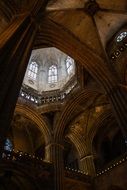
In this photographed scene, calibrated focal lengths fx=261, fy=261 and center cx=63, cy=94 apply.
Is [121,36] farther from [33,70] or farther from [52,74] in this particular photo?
[33,70]

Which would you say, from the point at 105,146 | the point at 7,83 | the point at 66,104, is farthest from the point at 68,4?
the point at 105,146

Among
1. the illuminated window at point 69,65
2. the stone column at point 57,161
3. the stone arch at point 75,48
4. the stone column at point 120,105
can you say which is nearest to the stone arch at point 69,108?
the stone column at point 57,161

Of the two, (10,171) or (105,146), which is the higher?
(105,146)

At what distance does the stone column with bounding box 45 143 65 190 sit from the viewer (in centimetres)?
1415

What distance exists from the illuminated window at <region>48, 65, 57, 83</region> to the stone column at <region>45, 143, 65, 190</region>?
6045mm

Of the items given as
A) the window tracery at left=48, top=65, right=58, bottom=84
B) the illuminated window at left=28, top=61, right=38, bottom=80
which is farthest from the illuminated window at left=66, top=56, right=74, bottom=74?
the illuminated window at left=28, top=61, right=38, bottom=80

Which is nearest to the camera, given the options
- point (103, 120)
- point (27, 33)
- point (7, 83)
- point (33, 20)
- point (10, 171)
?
point (7, 83)

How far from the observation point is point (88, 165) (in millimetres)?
17094

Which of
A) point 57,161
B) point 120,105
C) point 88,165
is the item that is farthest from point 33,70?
point 120,105

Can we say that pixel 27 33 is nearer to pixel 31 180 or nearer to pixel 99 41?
pixel 99 41

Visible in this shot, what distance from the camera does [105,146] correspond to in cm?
1991

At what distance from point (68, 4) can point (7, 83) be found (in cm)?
869

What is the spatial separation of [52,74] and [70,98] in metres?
4.40

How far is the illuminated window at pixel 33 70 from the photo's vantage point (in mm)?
20336
